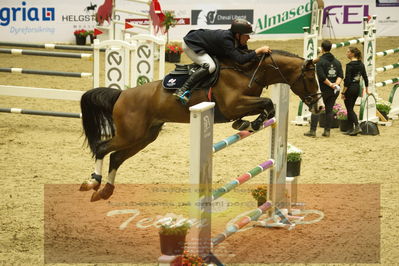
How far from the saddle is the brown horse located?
56 mm

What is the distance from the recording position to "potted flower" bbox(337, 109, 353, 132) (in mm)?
11091

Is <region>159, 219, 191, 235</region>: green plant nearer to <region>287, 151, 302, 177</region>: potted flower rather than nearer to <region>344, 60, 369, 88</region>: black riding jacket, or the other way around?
<region>287, 151, 302, 177</region>: potted flower

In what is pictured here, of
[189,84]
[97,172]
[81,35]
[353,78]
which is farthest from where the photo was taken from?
[81,35]

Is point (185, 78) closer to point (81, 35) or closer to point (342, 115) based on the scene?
point (342, 115)

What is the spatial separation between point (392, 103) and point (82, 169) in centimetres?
638

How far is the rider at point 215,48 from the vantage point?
6.42 metres

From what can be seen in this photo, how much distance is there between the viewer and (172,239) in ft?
15.8

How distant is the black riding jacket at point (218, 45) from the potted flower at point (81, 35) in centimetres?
1339

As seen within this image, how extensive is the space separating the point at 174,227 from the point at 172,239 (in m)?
0.10

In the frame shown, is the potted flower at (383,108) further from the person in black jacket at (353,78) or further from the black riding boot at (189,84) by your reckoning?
the black riding boot at (189,84)

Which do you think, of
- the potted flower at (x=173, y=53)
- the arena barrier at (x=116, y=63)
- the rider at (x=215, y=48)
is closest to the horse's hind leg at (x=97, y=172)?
the rider at (x=215, y=48)

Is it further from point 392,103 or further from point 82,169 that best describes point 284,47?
point 82,169

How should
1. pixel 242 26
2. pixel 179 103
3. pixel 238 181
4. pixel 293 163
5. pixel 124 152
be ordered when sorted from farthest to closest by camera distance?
pixel 293 163 → pixel 124 152 → pixel 179 103 → pixel 242 26 → pixel 238 181

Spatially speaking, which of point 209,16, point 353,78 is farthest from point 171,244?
point 209,16
